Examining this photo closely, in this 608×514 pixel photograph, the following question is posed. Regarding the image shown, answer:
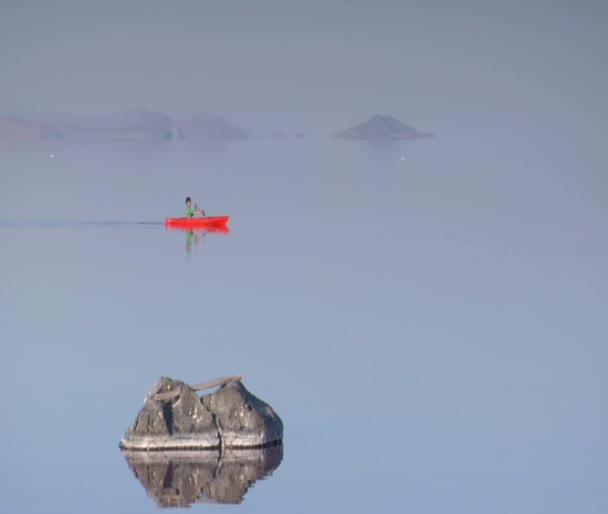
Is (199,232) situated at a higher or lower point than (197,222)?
lower

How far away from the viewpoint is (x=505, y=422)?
24.7m

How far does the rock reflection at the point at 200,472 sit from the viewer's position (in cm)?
2138

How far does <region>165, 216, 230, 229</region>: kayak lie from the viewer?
49.2m

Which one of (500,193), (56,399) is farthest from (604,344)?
(500,193)

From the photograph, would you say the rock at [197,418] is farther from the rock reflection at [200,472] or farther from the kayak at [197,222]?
the kayak at [197,222]

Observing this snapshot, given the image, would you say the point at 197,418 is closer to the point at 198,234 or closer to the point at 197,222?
the point at 198,234

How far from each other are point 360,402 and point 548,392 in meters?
2.54

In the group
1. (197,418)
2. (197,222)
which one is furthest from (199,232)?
(197,418)

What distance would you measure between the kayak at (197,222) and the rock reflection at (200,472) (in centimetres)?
2644

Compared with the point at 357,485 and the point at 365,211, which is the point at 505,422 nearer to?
the point at 357,485

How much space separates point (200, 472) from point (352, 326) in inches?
412

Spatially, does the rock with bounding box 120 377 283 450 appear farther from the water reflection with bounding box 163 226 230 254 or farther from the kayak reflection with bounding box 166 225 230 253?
the kayak reflection with bounding box 166 225 230 253

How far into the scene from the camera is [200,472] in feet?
72.0

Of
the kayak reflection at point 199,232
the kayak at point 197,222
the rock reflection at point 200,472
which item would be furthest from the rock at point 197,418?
the kayak at point 197,222
